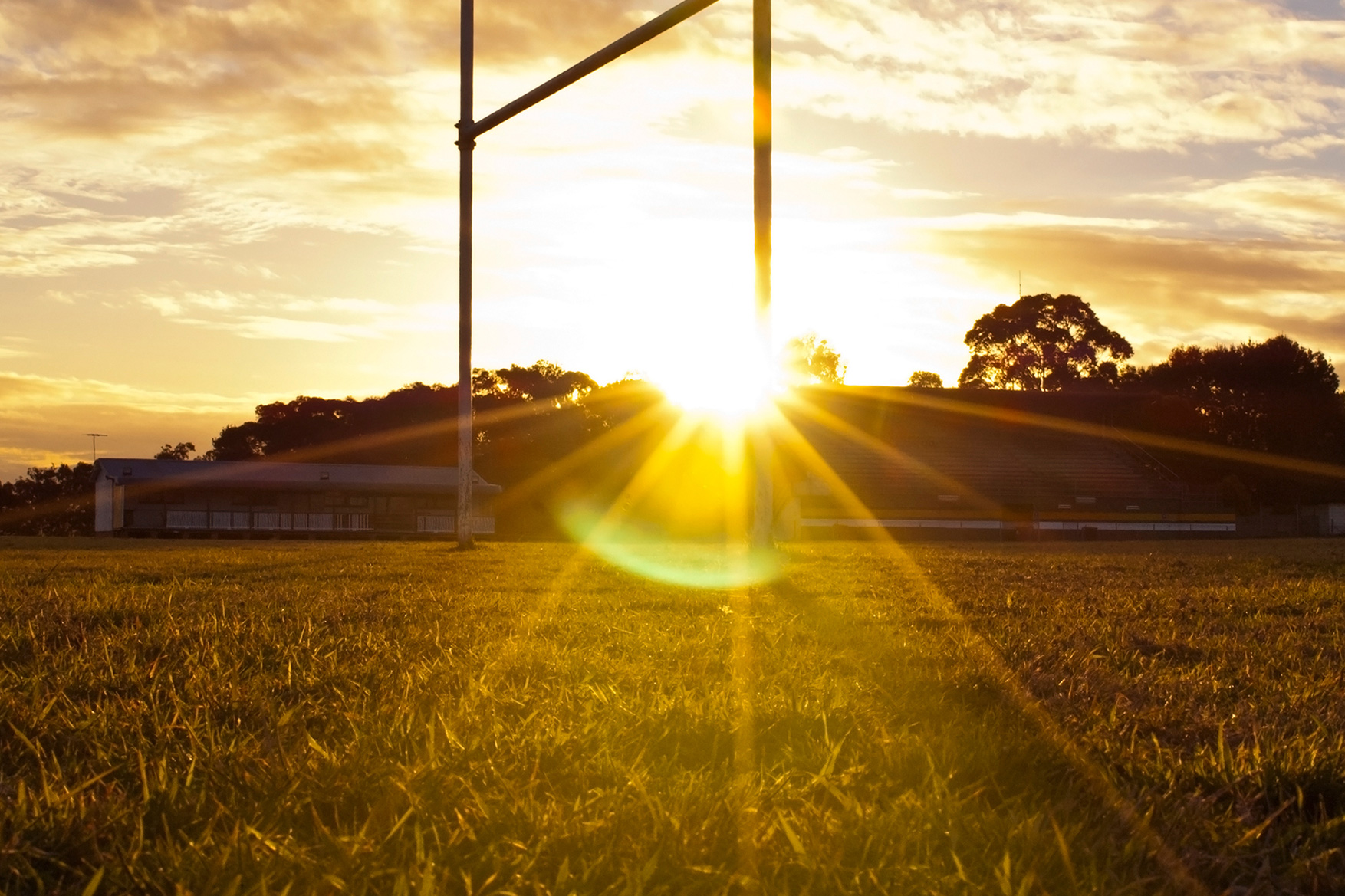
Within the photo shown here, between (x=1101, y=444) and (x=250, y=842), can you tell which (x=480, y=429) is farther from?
(x=250, y=842)

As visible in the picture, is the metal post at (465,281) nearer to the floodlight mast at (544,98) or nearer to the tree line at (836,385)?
the floodlight mast at (544,98)

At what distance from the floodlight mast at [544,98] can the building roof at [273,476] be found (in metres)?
36.8

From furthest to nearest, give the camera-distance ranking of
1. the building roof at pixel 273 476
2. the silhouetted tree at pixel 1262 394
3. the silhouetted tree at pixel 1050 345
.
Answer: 1. the silhouetted tree at pixel 1050 345
2. the silhouetted tree at pixel 1262 394
3. the building roof at pixel 273 476

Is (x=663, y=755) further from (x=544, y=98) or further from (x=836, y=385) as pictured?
(x=836, y=385)

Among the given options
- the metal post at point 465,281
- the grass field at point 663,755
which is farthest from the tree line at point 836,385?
the grass field at point 663,755

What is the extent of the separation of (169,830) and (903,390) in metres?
56.5

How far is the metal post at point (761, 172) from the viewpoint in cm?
1189

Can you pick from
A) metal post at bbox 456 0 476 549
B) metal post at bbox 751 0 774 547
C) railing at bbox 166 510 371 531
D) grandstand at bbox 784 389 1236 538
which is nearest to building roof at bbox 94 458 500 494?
railing at bbox 166 510 371 531

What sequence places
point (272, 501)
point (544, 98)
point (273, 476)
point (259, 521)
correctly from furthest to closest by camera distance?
point (272, 501)
point (273, 476)
point (259, 521)
point (544, 98)

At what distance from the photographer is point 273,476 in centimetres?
5812

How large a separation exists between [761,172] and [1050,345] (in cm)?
7447

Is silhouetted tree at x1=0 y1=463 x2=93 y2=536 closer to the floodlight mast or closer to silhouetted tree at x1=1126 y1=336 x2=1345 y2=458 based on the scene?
the floodlight mast

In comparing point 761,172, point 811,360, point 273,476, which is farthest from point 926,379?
point 761,172

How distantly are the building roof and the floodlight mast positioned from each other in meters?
36.8
